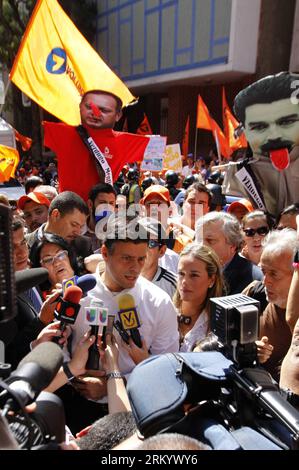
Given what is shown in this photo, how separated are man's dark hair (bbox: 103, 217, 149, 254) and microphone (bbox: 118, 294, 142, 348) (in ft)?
0.93

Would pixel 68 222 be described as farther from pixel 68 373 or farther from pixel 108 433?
pixel 108 433

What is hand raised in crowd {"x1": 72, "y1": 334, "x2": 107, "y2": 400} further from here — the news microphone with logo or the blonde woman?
the blonde woman

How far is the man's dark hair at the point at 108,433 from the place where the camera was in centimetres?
109

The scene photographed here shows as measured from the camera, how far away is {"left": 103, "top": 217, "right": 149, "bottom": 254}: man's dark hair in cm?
190

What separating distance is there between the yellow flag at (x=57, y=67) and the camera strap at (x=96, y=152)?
13 cm

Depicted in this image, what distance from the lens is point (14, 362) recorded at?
1.79 meters

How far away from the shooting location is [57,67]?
414cm

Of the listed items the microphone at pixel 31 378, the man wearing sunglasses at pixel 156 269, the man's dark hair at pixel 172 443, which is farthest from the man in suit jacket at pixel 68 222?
the man's dark hair at pixel 172 443

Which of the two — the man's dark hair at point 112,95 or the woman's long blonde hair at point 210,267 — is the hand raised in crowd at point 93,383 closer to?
the woman's long blonde hair at point 210,267

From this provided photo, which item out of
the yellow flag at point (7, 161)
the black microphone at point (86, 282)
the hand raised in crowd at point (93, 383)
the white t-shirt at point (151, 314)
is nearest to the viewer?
the hand raised in crowd at point (93, 383)

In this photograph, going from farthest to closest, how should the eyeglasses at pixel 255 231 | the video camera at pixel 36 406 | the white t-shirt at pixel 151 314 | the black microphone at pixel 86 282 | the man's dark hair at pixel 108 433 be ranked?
1. the eyeglasses at pixel 255 231
2. the white t-shirt at pixel 151 314
3. the black microphone at pixel 86 282
4. the man's dark hair at pixel 108 433
5. the video camera at pixel 36 406

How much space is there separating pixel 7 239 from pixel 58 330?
775 millimetres

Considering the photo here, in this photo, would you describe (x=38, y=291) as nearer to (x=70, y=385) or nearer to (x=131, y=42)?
(x=70, y=385)

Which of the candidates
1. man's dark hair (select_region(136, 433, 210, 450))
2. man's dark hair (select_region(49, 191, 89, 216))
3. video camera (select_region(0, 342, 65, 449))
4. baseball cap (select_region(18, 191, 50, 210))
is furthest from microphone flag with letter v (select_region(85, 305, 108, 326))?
baseball cap (select_region(18, 191, 50, 210))
